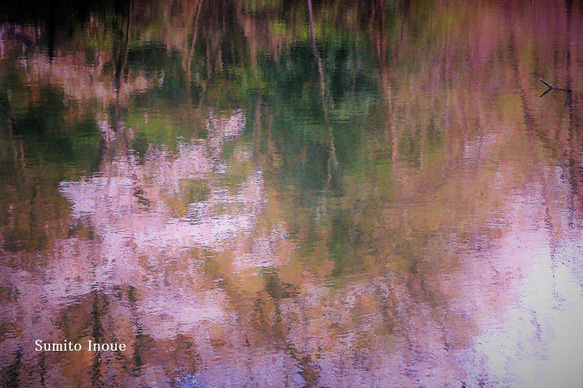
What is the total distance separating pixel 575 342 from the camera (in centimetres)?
315

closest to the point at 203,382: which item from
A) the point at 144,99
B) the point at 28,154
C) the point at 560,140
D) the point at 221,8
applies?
the point at 28,154

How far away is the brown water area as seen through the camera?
3076 mm

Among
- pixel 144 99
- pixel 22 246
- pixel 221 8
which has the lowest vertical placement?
pixel 22 246

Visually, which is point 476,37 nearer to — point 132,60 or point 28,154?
point 132,60

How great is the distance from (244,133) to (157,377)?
3.34m

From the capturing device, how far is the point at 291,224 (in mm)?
4324

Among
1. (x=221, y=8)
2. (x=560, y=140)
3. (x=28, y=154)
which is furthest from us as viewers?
(x=221, y=8)

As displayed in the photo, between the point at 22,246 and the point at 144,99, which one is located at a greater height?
the point at 144,99

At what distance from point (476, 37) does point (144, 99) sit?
620cm

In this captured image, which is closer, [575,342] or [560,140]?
[575,342]

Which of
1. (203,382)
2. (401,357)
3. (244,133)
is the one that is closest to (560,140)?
(244,133)

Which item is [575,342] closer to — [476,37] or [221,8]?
[476,37]

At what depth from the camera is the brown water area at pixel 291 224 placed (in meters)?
3.08

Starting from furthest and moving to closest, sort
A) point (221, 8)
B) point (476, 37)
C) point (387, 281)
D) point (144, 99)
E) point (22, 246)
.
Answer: point (221, 8)
point (476, 37)
point (144, 99)
point (22, 246)
point (387, 281)
